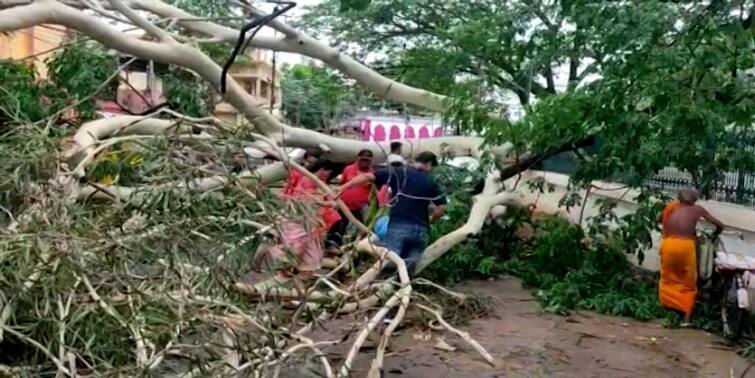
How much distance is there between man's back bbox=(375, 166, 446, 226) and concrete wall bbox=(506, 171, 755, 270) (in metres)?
3.01

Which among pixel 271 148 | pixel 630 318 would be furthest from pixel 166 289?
pixel 630 318

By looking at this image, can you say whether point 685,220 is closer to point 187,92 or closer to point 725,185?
point 725,185

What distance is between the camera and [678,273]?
24.8 ft

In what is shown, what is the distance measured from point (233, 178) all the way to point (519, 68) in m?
6.51

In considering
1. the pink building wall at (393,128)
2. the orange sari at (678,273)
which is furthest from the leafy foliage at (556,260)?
the pink building wall at (393,128)

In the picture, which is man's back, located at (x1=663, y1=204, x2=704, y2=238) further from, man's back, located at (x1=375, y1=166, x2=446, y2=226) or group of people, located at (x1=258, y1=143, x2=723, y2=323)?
man's back, located at (x1=375, y1=166, x2=446, y2=226)

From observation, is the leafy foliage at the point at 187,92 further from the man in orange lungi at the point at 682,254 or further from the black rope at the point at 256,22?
the man in orange lungi at the point at 682,254

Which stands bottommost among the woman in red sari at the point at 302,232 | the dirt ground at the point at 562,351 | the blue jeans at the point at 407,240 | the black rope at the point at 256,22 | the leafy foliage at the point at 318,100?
the dirt ground at the point at 562,351

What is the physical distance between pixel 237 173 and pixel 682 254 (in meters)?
4.33

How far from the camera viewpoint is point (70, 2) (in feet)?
27.2

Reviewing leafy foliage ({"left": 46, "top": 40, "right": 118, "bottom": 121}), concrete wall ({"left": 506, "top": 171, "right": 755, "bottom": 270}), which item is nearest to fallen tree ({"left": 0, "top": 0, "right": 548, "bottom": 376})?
leafy foliage ({"left": 46, "top": 40, "right": 118, "bottom": 121})

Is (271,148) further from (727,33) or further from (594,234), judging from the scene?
(594,234)

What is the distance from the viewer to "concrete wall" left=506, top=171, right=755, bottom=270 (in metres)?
8.06

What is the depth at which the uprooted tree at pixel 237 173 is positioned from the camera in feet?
13.6
